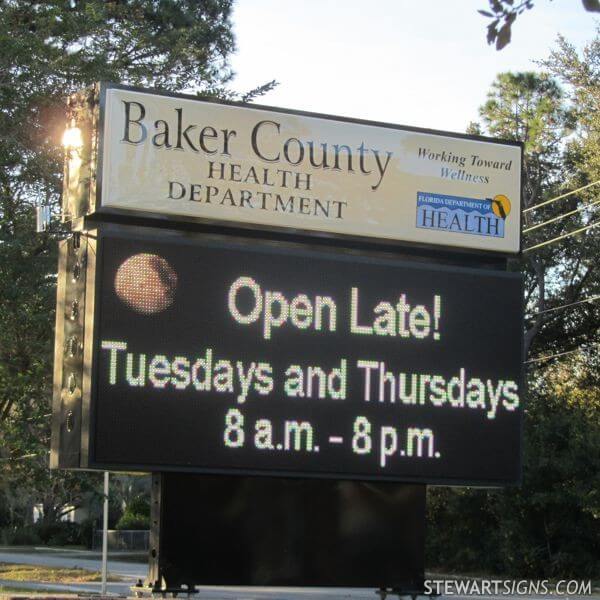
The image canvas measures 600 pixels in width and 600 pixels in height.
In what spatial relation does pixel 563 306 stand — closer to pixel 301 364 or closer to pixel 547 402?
pixel 547 402

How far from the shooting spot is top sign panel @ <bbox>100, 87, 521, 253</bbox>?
11383mm

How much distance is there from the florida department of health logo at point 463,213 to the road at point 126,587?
427cm

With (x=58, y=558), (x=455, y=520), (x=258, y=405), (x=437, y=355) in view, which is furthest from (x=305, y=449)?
(x=58, y=558)

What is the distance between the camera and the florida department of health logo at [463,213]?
12.3 m

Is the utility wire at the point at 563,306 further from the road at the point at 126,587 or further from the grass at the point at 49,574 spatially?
the grass at the point at 49,574

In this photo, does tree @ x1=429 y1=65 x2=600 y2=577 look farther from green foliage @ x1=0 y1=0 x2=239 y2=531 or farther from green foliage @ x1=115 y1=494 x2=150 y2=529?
green foliage @ x1=115 y1=494 x2=150 y2=529

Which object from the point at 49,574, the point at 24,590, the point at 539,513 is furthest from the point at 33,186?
the point at 539,513

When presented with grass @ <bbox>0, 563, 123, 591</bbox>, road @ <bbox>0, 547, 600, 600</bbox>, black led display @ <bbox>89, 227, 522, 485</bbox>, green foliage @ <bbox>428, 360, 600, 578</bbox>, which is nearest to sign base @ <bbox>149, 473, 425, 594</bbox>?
black led display @ <bbox>89, 227, 522, 485</bbox>

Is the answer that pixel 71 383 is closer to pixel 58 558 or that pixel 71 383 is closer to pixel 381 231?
pixel 381 231

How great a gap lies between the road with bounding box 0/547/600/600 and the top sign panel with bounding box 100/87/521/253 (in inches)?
153

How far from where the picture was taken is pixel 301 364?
11.1 m

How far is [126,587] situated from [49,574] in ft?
12.3

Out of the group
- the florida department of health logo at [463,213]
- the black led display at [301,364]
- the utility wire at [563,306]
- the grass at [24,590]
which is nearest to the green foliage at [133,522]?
the utility wire at [563,306]

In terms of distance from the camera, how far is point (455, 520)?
29.2 metres
